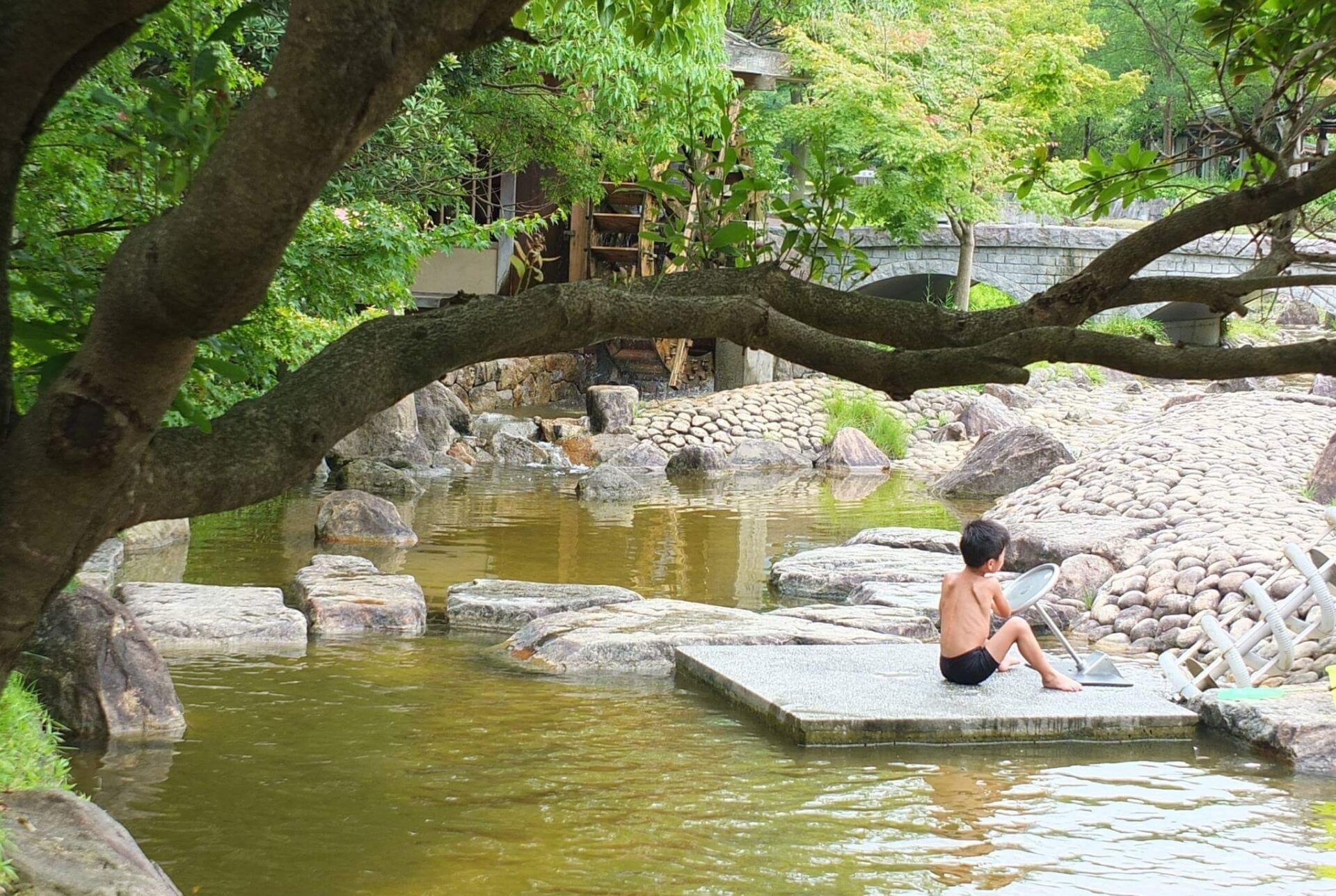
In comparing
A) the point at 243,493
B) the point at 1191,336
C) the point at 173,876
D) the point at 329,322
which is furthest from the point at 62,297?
the point at 1191,336

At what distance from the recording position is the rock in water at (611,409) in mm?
22750

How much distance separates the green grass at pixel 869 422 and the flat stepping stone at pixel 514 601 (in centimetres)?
1356

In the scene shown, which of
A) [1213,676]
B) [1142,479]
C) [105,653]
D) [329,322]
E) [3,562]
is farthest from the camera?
[1142,479]

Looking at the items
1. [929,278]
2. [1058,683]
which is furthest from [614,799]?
[929,278]

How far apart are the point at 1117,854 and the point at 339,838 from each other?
2864 mm

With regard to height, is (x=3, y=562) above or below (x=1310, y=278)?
below

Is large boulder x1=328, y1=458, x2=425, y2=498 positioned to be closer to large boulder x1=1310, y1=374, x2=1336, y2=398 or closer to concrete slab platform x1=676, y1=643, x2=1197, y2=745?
concrete slab platform x1=676, y1=643, x2=1197, y2=745

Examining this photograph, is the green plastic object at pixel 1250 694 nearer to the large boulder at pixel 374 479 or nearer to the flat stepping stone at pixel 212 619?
the flat stepping stone at pixel 212 619

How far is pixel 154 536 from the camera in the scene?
11.2m

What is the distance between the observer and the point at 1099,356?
2664 millimetres

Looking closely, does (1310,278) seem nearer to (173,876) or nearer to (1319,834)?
(1319,834)

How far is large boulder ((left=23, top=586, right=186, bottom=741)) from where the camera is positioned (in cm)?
586

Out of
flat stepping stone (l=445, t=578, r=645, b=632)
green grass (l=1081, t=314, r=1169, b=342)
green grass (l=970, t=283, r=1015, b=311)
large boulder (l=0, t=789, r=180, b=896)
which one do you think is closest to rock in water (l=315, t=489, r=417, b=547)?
flat stepping stone (l=445, t=578, r=645, b=632)

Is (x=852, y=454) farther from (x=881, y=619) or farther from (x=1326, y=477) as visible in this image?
(x=881, y=619)
